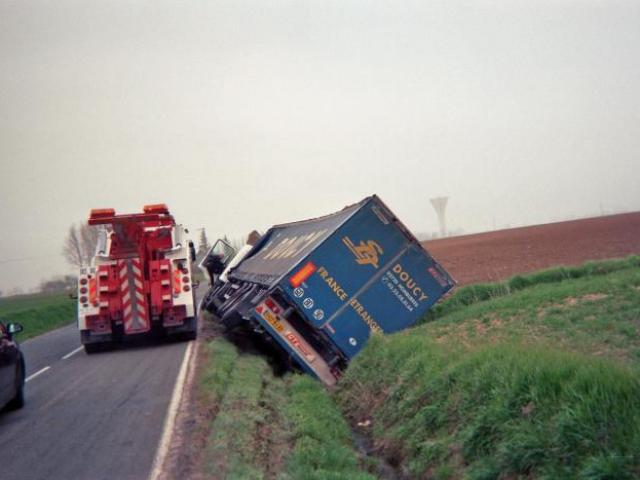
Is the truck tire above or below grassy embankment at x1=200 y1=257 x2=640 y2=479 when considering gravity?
below

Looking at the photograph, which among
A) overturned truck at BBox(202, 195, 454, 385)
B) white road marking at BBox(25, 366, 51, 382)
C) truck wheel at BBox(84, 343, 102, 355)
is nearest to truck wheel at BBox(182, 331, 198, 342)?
truck wheel at BBox(84, 343, 102, 355)

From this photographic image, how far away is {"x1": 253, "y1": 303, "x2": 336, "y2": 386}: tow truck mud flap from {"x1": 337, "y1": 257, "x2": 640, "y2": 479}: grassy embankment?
591 mm

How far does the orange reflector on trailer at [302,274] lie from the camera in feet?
42.3

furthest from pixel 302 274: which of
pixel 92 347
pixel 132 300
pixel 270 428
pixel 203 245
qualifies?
pixel 203 245

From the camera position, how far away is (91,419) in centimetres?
982

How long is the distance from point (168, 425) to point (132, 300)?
28.4 feet

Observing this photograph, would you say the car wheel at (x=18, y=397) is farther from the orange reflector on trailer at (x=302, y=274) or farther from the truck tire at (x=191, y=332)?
the truck tire at (x=191, y=332)

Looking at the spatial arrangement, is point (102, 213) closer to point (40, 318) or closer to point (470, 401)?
point (470, 401)

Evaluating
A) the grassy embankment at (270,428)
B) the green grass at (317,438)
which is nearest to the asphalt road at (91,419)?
the grassy embankment at (270,428)

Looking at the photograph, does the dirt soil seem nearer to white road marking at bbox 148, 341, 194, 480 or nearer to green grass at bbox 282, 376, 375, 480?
green grass at bbox 282, 376, 375, 480

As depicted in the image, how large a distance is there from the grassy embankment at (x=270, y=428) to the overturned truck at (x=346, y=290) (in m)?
0.73

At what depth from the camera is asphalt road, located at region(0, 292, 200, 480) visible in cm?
762

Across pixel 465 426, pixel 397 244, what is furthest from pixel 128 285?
pixel 465 426

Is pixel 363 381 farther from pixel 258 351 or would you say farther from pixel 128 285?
Result: pixel 128 285
